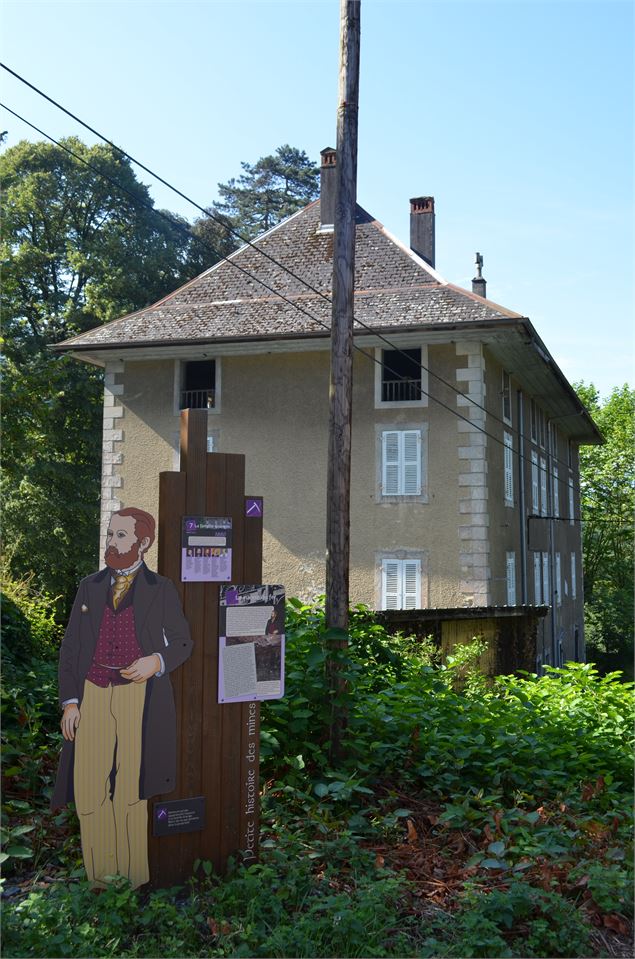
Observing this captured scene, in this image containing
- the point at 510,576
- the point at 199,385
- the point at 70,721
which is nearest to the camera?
the point at 70,721

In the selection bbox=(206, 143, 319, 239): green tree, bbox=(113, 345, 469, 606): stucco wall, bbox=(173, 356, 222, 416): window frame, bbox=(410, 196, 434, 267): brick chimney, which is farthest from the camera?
bbox=(206, 143, 319, 239): green tree

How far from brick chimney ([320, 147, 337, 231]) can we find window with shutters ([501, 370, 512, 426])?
584 cm

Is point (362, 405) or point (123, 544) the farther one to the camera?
point (362, 405)

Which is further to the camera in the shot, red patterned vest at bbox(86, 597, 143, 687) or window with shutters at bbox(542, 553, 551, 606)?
window with shutters at bbox(542, 553, 551, 606)

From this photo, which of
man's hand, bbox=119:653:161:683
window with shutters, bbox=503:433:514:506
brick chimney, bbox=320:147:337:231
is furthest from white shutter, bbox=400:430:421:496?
man's hand, bbox=119:653:161:683

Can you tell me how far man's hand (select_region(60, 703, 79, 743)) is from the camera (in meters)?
5.50

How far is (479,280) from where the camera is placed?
101ft

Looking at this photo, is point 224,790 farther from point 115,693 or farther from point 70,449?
point 70,449

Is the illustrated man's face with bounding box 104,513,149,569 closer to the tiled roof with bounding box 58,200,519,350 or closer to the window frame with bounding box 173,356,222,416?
the tiled roof with bounding box 58,200,519,350

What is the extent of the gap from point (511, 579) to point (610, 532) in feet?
95.9

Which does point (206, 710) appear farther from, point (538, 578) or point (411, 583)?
point (538, 578)

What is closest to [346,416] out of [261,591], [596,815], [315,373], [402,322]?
[261,591]

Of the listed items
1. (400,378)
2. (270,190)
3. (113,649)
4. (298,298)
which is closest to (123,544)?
(113,649)

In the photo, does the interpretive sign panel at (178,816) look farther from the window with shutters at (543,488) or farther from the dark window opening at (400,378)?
the window with shutters at (543,488)
